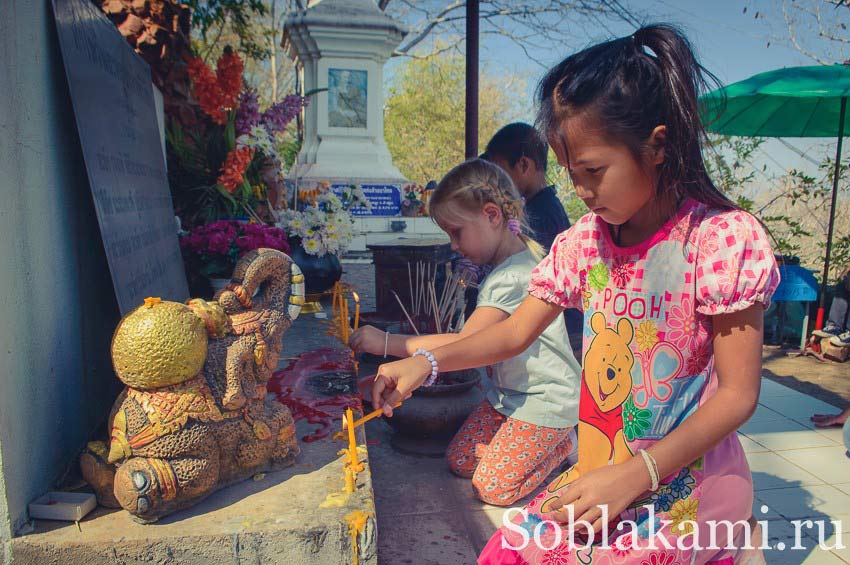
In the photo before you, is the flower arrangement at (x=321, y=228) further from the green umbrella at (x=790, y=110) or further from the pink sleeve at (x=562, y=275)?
the green umbrella at (x=790, y=110)

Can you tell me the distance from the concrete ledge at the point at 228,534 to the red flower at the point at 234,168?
3.24 m

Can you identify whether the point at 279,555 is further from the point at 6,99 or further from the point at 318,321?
the point at 318,321

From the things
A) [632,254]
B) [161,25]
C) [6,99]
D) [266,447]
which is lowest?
[266,447]

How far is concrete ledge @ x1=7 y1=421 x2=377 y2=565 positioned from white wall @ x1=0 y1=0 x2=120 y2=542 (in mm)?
131

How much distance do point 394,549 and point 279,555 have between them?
87 cm

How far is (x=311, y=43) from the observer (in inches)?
379

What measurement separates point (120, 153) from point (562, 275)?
5.72ft

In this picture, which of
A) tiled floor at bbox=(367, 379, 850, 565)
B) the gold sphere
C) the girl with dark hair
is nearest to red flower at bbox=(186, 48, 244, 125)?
tiled floor at bbox=(367, 379, 850, 565)

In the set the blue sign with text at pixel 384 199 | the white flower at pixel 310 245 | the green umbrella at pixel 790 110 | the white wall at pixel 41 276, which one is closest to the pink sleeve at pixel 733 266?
the white wall at pixel 41 276

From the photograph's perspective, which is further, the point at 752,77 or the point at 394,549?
the point at 752,77

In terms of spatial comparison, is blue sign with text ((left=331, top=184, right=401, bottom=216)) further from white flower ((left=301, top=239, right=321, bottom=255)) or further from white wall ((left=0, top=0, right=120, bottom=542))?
white wall ((left=0, top=0, right=120, bottom=542))

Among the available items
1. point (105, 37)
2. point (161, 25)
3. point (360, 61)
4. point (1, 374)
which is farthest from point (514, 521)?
point (360, 61)

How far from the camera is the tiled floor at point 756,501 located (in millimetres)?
2332

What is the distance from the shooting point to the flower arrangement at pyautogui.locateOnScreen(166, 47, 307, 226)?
14.7ft
